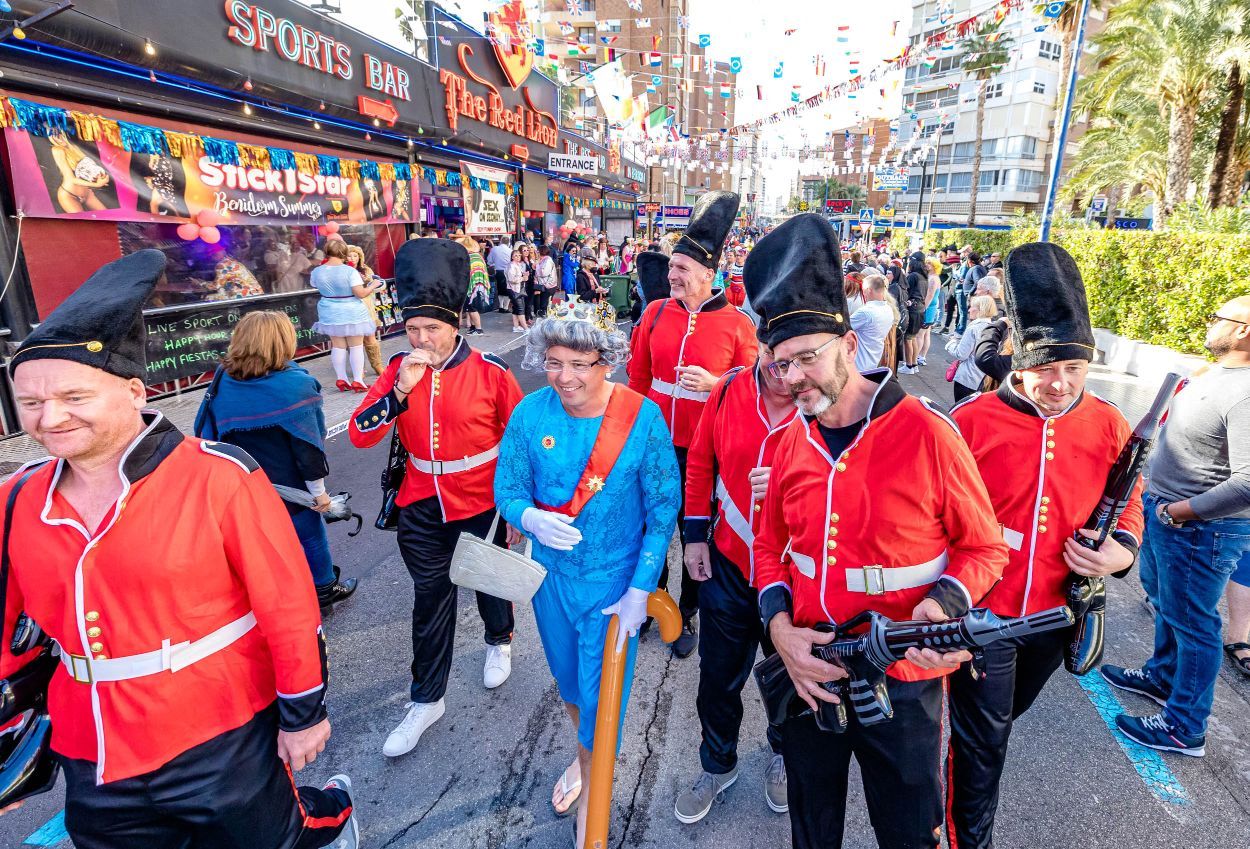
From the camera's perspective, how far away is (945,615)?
70.6 inches

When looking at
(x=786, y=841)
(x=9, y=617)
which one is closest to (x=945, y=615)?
(x=786, y=841)

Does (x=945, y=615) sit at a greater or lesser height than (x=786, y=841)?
greater

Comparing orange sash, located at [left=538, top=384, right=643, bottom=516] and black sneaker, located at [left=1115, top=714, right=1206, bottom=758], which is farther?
black sneaker, located at [left=1115, top=714, right=1206, bottom=758]

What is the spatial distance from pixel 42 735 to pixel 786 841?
8.80ft

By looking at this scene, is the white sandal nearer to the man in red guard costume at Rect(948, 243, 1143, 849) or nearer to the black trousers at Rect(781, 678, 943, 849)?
the black trousers at Rect(781, 678, 943, 849)

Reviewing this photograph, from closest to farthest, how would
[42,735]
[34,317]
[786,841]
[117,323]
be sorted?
[117,323], [42,735], [786,841], [34,317]

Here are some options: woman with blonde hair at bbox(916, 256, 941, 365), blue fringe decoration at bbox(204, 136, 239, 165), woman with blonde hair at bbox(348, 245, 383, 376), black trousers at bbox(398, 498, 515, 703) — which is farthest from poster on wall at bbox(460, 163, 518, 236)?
black trousers at bbox(398, 498, 515, 703)

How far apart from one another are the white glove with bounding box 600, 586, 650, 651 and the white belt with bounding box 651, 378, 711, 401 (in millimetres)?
1735

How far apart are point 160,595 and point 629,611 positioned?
1526 millimetres

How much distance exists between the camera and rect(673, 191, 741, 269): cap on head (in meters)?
4.17

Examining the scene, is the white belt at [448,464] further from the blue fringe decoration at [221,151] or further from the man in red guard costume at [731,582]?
the blue fringe decoration at [221,151]

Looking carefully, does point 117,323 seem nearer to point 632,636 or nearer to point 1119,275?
point 632,636

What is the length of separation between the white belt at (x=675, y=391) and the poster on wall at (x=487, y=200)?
1312cm

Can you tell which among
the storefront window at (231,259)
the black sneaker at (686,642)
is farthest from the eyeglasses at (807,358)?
the storefront window at (231,259)
